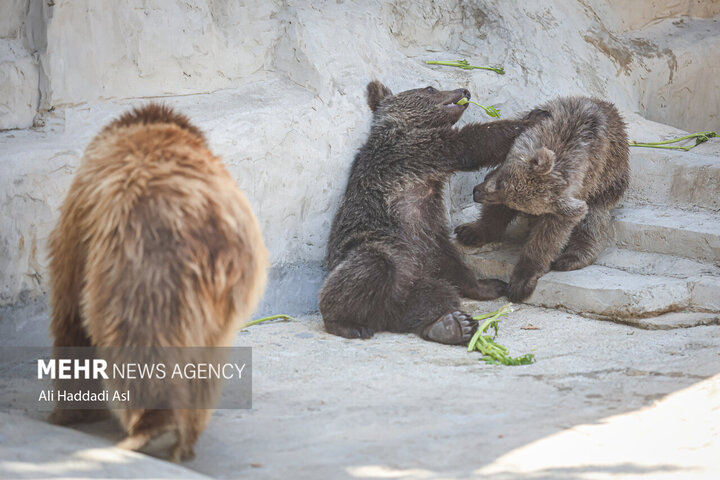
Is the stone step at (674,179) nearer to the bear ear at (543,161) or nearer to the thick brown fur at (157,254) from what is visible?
the bear ear at (543,161)

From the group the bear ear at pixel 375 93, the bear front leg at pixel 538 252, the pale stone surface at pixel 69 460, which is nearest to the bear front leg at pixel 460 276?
the bear front leg at pixel 538 252

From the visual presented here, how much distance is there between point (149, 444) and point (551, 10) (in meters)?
7.28

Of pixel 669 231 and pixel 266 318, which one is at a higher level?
pixel 669 231

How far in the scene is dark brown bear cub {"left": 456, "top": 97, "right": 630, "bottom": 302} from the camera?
20.5 ft

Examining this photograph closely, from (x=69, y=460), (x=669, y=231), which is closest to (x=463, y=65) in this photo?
(x=669, y=231)

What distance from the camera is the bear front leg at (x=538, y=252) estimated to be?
255 inches

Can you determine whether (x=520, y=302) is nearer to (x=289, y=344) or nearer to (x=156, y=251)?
(x=289, y=344)

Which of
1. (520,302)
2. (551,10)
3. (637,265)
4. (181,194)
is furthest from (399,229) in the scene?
(551,10)

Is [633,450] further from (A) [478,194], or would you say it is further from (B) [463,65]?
(B) [463,65]

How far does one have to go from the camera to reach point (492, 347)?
539cm

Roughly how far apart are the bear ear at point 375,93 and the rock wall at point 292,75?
0.11 meters

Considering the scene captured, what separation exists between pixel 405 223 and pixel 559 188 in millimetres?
1297

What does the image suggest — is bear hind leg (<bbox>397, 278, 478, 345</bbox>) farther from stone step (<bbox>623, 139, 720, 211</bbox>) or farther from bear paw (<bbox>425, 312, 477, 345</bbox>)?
stone step (<bbox>623, 139, 720, 211</bbox>)

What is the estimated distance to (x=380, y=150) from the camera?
22.1ft
